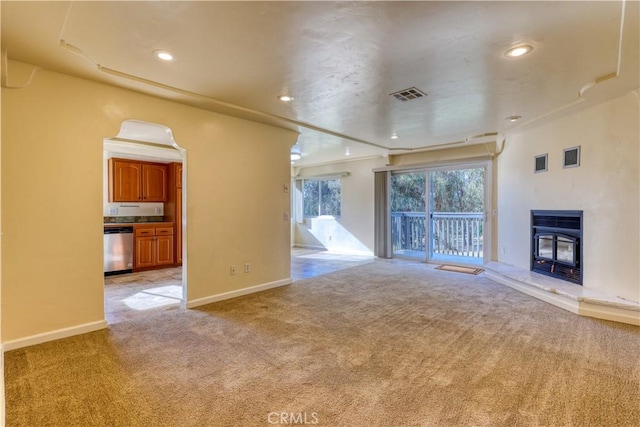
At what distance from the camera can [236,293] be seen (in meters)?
4.21

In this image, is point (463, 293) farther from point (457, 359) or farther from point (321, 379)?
point (321, 379)

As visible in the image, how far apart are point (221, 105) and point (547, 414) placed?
3.92 m

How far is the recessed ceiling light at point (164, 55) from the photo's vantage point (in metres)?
2.47

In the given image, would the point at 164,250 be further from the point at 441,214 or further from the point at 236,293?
the point at 441,214

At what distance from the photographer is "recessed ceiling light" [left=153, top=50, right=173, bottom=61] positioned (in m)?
2.47

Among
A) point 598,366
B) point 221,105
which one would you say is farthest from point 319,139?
point 598,366

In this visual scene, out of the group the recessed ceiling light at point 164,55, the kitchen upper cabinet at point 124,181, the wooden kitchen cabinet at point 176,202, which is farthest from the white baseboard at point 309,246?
the recessed ceiling light at point 164,55

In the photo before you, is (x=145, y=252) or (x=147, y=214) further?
(x=147, y=214)

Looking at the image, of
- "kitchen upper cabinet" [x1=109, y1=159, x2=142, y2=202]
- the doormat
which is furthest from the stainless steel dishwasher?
the doormat

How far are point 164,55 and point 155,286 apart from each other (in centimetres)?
351

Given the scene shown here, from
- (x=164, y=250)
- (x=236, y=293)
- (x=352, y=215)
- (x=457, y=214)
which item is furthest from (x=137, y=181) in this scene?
(x=457, y=214)

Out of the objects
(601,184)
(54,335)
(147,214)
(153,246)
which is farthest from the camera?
(147,214)

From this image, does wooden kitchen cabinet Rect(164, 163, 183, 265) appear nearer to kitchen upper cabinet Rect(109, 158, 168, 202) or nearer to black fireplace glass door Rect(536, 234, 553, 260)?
kitchen upper cabinet Rect(109, 158, 168, 202)

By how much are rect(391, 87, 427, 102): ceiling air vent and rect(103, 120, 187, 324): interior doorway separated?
3.23 meters
